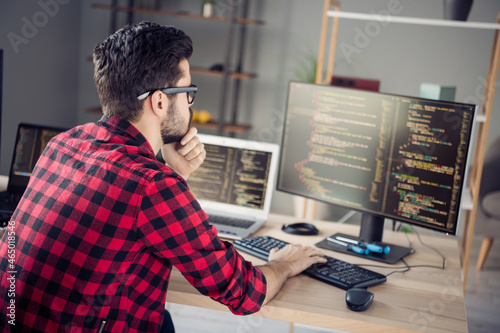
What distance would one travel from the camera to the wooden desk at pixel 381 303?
120 centimetres

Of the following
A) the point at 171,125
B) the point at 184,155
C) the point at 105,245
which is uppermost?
the point at 171,125

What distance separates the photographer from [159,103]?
1.21 meters

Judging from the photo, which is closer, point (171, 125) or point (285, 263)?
point (171, 125)

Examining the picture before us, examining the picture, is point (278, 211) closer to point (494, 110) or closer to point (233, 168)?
point (494, 110)

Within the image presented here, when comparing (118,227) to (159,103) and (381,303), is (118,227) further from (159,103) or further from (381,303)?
(381,303)

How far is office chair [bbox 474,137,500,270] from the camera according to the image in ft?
11.1

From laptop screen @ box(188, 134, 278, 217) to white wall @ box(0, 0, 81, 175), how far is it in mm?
2608

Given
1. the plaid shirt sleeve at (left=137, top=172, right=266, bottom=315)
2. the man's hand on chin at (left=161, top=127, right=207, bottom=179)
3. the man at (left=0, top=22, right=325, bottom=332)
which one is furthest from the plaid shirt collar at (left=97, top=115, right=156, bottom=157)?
the man's hand on chin at (left=161, top=127, right=207, bottom=179)

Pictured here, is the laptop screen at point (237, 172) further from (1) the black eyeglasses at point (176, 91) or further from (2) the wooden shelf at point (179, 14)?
(2) the wooden shelf at point (179, 14)

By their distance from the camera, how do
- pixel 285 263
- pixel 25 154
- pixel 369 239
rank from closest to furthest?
pixel 285 263 < pixel 369 239 < pixel 25 154

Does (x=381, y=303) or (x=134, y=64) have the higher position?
(x=134, y=64)

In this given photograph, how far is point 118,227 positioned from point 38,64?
3.62m

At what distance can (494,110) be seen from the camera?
409 centimetres

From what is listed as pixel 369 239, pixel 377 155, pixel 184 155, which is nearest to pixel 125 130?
pixel 184 155
